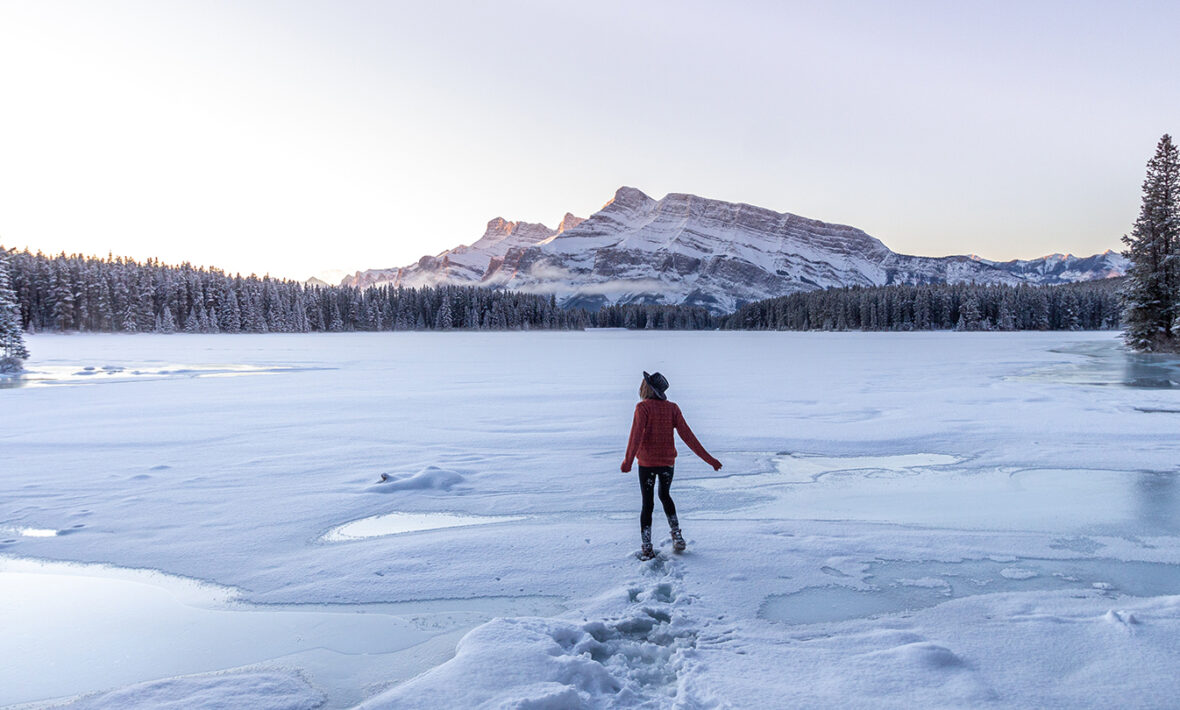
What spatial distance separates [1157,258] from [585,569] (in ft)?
166

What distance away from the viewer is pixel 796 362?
3822 cm

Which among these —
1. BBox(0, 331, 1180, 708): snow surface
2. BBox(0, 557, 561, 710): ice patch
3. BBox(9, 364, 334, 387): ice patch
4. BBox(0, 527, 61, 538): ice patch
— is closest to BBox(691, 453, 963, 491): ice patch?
BBox(0, 331, 1180, 708): snow surface

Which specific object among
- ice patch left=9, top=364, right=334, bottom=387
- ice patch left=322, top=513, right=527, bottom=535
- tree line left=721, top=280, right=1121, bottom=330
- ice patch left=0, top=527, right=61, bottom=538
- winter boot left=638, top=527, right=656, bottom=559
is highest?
tree line left=721, top=280, right=1121, bottom=330

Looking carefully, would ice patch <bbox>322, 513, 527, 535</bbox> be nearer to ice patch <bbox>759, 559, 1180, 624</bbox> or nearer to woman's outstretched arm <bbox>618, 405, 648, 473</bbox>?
woman's outstretched arm <bbox>618, 405, 648, 473</bbox>

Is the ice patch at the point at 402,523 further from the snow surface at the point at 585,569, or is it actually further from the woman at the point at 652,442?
the woman at the point at 652,442

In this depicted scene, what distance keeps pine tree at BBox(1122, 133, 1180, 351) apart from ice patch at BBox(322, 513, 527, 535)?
1948 inches

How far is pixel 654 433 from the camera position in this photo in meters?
6.79

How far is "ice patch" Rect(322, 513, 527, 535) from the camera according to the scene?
779cm

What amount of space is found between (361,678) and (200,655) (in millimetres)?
1394

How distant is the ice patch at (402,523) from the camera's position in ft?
25.6

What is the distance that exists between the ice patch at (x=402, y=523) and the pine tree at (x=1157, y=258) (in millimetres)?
49483

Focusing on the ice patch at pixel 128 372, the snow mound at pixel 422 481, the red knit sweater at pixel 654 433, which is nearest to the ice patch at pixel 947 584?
the red knit sweater at pixel 654 433

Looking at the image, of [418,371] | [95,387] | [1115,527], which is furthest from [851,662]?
[418,371]

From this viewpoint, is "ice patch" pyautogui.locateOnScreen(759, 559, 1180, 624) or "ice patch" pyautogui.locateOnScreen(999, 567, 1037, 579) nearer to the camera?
"ice patch" pyautogui.locateOnScreen(759, 559, 1180, 624)
